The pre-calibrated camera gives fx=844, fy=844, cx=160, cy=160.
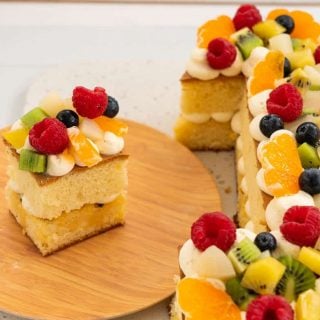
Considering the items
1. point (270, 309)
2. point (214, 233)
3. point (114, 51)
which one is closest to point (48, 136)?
point (214, 233)

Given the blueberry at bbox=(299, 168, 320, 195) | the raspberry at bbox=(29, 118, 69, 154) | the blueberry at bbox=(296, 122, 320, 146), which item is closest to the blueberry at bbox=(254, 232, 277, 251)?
the blueberry at bbox=(299, 168, 320, 195)

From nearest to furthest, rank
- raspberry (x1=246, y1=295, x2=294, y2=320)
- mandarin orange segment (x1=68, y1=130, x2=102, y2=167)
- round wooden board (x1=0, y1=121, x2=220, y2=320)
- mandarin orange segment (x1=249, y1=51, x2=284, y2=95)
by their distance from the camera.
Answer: raspberry (x1=246, y1=295, x2=294, y2=320)
round wooden board (x1=0, y1=121, x2=220, y2=320)
mandarin orange segment (x1=68, y1=130, x2=102, y2=167)
mandarin orange segment (x1=249, y1=51, x2=284, y2=95)

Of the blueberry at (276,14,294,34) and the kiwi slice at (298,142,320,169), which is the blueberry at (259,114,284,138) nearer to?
the kiwi slice at (298,142,320,169)

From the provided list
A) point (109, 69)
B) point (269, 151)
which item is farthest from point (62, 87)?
point (269, 151)

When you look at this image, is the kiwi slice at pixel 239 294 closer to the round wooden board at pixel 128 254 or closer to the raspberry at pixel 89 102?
the round wooden board at pixel 128 254

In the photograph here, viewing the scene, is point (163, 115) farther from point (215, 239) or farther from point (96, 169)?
point (215, 239)

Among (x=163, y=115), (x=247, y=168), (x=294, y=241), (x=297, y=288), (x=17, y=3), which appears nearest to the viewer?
(x=297, y=288)

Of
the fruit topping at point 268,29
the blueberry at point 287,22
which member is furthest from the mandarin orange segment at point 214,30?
the blueberry at point 287,22
